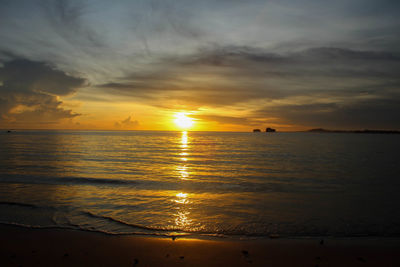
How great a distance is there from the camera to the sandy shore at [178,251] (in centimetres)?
649

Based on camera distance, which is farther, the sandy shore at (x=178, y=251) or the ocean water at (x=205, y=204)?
the ocean water at (x=205, y=204)

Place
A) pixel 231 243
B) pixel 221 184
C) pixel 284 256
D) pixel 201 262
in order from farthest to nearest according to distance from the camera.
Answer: pixel 221 184 < pixel 231 243 < pixel 284 256 < pixel 201 262

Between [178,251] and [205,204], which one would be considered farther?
[205,204]

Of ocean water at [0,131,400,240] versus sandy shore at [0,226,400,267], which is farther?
ocean water at [0,131,400,240]

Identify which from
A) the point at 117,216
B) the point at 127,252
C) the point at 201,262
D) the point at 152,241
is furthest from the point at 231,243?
the point at 117,216

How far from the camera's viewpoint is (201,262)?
6.46 meters

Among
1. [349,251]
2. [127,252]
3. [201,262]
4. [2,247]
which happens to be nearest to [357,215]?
[349,251]

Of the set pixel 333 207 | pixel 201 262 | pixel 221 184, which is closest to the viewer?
pixel 201 262

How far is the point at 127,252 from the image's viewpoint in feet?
23.0

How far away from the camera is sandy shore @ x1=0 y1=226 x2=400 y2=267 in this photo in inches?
256

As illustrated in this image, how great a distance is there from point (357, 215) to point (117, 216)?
35.2 feet

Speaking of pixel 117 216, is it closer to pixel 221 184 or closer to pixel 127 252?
pixel 127 252

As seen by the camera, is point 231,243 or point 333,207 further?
point 333,207

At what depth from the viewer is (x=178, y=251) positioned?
23.2 ft
